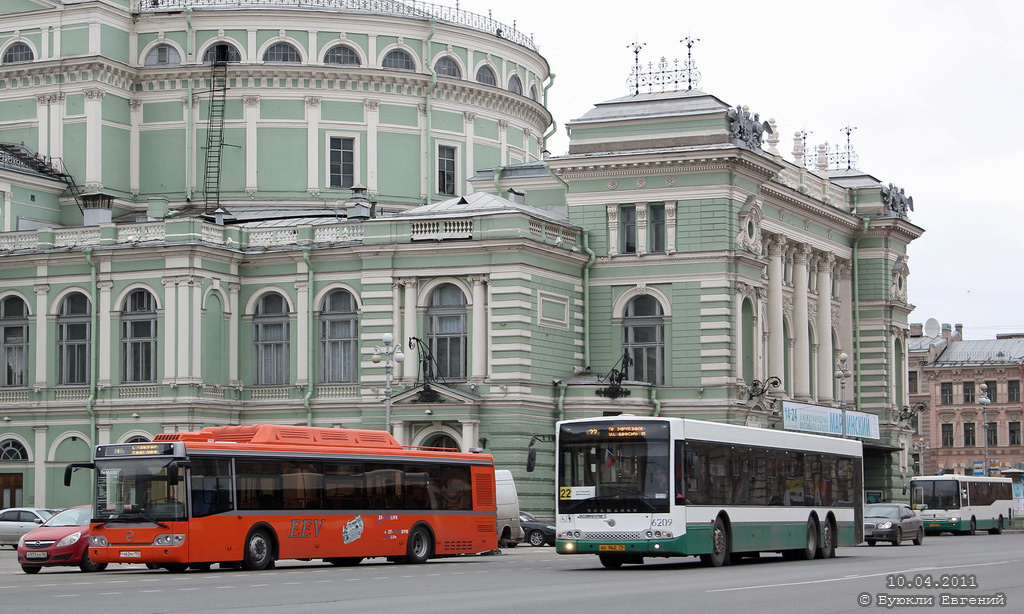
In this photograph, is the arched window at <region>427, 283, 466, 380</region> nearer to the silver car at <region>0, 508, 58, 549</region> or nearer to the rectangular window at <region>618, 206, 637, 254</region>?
the rectangular window at <region>618, 206, 637, 254</region>

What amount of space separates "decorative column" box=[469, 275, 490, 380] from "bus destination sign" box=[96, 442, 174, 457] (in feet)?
81.6

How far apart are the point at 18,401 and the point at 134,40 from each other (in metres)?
18.0

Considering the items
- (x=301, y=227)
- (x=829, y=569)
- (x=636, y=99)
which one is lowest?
(x=829, y=569)

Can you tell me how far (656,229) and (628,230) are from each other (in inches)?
44.0

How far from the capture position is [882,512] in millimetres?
59125

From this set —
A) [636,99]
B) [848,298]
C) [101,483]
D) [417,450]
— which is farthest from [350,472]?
[848,298]

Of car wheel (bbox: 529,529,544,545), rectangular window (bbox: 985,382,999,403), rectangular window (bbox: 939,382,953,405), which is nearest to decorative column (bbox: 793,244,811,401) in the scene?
car wheel (bbox: 529,529,544,545)

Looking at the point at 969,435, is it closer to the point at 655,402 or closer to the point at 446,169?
the point at 446,169

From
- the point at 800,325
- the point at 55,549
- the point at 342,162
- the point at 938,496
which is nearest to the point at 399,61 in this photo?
the point at 342,162

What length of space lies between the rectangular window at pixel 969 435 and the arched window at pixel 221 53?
7855 cm

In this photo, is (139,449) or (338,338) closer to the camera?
(139,449)

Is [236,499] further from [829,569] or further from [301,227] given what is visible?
[301,227]

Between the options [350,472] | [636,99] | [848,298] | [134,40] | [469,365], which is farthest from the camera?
[848,298]

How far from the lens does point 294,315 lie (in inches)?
2544
